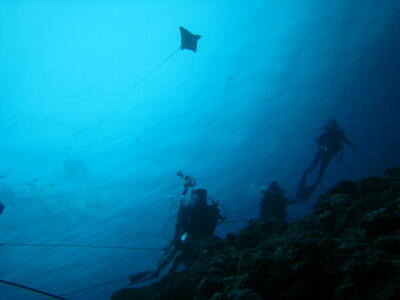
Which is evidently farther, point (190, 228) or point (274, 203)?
point (274, 203)

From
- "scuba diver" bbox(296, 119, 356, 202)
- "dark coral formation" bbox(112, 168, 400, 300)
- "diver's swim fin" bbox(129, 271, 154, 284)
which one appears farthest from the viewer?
"scuba diver" bbox(296, 119, 356, 202)

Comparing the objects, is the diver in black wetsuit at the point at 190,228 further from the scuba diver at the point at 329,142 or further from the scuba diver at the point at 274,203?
the scuba diver at the point at 329,142

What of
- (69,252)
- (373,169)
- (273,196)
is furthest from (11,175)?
(373,169)

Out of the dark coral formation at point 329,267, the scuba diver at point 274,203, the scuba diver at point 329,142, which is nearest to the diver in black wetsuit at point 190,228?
the dark coral formation at point 329,267

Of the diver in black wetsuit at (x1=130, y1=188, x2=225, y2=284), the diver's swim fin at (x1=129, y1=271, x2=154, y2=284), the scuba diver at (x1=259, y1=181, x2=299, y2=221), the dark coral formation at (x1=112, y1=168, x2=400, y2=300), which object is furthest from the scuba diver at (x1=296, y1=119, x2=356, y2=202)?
the dark coral formation at (x1=112, y1=168, x2=400, y2=300)

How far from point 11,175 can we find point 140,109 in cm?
2175

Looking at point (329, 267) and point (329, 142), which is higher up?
point (329, 142)

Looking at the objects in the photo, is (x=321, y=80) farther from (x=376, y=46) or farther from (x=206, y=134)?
(x=206, y=134)

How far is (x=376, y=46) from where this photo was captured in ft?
120

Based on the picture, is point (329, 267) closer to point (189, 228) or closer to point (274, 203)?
point (189, 228)

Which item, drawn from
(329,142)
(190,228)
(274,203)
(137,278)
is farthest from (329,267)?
(329,142)

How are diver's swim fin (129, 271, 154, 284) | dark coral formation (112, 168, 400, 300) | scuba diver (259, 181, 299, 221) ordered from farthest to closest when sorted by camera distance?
1. scuba diver (259, 181, 299, 221)
2. diver's swim fin (129, 271, 154, 284)
3. dark coral formation (112, 168, 400, 300)

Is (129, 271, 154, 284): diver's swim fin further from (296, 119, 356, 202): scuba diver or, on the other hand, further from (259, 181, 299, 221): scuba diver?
(296, 119, 356, 202): scuba diver

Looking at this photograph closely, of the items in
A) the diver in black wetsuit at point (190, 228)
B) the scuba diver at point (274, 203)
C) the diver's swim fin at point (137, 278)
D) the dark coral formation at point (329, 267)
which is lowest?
the dark coral formation at point (329, 267)
